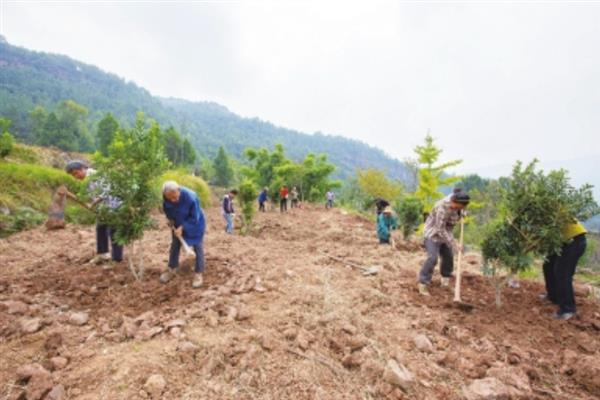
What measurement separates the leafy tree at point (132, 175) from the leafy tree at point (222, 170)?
52.9 meters

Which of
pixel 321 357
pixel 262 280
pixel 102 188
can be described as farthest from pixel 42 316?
pixel 321 357

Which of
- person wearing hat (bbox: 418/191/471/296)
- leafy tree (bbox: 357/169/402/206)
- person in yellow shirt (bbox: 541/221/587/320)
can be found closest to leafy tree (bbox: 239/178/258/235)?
person wearing hat (bbox: 418/191/471/296)

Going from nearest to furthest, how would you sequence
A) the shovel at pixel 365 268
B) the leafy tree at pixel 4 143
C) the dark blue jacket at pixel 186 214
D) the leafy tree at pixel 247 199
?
the dark blue jacket at pixel 186 214 < the shovel at pixel 365 268 < the leafy tree at pixel 247 199 < the leafy tree at pixel 4 143

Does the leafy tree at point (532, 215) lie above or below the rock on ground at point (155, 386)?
above

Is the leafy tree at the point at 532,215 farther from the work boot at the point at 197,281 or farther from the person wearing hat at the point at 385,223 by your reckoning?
the person wearing hat at the point at 385,223

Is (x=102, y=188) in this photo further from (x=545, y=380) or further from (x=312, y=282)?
(x=545, y=380)

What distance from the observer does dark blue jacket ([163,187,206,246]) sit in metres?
4.42

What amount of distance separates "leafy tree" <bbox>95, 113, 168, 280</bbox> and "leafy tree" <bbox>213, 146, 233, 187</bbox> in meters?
52.9

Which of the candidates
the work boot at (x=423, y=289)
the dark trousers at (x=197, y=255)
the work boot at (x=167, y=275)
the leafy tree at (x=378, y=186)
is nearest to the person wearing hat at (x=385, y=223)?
the work boot at (x=423, y=289)

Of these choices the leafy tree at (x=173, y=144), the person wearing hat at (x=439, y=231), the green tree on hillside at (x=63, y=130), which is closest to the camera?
the person wearing hat at (x=439, y=231)

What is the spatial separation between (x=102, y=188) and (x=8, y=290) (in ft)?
5.39

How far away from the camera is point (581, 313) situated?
171 inches

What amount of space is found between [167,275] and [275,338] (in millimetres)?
2148

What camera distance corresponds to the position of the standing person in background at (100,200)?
431 cm
